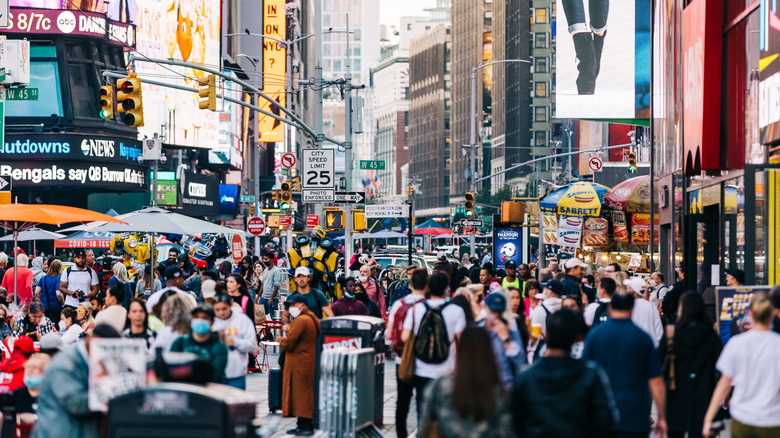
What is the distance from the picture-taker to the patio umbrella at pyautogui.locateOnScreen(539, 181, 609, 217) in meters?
34.5

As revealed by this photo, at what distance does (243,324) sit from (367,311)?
477cm

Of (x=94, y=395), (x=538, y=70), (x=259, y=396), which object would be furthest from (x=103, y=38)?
(x=538, y=70)

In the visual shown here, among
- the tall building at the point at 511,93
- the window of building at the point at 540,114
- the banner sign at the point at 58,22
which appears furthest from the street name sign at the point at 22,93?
the window of building at the point at 540,114

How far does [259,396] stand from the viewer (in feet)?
57.2

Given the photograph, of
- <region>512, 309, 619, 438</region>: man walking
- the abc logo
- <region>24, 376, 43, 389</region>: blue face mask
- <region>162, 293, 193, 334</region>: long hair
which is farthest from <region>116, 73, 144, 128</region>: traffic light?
the abc logo

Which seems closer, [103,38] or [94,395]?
[94,395]

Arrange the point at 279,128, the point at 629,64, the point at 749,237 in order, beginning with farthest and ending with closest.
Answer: the point at 279,128, the point at 629,64, the point at 749,237

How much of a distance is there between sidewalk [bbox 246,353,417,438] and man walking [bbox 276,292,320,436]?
285mm

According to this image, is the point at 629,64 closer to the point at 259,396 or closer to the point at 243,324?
the point at 259,396

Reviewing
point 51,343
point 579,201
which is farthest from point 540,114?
point 51,343

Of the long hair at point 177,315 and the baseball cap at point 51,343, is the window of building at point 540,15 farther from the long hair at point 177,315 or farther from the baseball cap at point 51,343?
the baseball cap at point 51,343

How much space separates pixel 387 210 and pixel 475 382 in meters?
22.5

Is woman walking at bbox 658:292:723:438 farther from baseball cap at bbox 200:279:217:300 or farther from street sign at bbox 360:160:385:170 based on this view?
street sign at bbox 360:160:385:170

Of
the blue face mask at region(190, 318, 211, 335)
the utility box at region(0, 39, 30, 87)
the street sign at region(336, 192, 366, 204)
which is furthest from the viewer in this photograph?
the street sign at region(336, 192, 366, 204)
